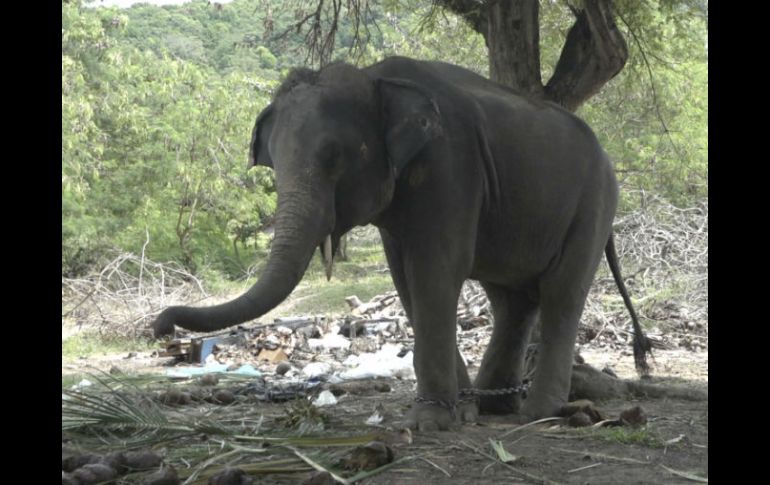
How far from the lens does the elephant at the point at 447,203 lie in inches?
217

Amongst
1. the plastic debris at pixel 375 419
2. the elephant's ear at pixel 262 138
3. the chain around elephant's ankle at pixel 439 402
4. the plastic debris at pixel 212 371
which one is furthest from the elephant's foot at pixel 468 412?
the plastic debris at pixel 212 371

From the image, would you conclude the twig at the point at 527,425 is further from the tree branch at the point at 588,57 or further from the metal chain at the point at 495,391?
the tree branch at the point at 588,57

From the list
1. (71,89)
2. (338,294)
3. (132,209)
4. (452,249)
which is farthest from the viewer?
(132,209)

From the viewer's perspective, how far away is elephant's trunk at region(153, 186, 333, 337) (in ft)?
15.3

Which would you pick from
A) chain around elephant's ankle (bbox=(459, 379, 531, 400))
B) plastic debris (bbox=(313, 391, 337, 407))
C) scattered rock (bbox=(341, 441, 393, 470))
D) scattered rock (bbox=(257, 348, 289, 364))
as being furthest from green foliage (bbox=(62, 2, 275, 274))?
scattered rock (bbox=(341, 441, 393, 470))

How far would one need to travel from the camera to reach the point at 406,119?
5723 millimetres

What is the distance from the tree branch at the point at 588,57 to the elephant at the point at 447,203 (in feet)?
4.57

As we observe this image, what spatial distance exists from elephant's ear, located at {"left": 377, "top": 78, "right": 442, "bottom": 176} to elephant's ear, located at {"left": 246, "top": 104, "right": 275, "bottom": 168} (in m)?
0.70

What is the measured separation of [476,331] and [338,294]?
19.8 ft

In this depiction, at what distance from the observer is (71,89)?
21.8m

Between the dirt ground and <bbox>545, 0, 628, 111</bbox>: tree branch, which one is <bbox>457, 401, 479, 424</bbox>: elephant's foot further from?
<bbox>545, 0, 628, 111</bbox>: tree branch

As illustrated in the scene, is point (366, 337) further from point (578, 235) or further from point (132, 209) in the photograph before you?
point (132, 209)
